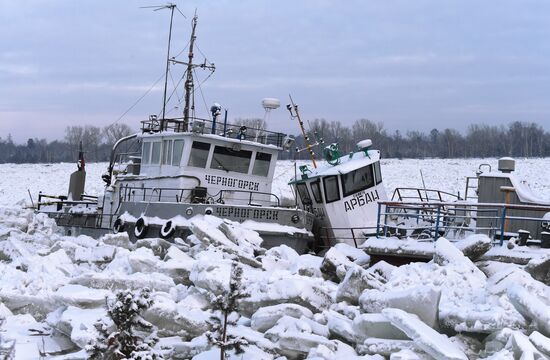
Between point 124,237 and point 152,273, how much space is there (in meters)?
3.77

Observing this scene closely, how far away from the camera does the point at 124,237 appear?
14383 millimetres

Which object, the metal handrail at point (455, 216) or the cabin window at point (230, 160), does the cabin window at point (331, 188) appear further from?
Answer: the cabin window at point (230, 160)

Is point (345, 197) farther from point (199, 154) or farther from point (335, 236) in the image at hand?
point (199, 154)

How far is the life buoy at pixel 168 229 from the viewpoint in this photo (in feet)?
54.2

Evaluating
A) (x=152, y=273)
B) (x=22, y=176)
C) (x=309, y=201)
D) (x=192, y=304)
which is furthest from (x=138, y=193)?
(x=22, y=176)

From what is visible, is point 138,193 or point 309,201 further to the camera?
point 138,193

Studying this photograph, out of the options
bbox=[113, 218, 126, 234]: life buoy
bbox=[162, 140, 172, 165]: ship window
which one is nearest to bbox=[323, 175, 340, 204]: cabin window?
bbox=[162, 140, 172, 165]: ship window

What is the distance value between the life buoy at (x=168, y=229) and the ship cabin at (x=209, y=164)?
118cm

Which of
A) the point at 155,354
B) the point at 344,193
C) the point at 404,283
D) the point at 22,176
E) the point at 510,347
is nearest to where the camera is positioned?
the point at 155,354

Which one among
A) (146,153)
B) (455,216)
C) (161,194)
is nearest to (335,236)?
(161,194)

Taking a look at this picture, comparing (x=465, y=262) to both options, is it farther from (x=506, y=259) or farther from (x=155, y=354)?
(x=155, y=354)

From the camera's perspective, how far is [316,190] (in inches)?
719

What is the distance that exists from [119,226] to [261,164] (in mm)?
3995

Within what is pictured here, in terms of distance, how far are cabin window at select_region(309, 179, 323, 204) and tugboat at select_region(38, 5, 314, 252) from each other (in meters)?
0.60
